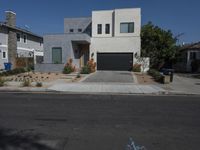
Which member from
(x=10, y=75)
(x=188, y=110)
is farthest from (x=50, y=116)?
(x=10, y=75)

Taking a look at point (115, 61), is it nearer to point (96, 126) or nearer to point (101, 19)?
point (101, 19)

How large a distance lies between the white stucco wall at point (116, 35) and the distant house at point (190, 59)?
37.7 ft

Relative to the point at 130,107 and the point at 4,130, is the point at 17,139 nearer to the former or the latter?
the point at 4,130

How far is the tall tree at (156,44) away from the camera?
103ft

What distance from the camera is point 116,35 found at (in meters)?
30.2

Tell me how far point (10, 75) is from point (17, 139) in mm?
18214

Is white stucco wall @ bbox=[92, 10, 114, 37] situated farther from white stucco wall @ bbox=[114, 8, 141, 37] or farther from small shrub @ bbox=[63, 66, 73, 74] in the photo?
Answer: small shrub @ bbox=[63, 66, 73, 74]

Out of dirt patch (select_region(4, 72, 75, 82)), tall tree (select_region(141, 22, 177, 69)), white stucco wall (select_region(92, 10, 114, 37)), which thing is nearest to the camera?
dirt patch (select_region(4, 72, 75, 82))

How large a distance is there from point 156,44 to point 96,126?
27662 mm

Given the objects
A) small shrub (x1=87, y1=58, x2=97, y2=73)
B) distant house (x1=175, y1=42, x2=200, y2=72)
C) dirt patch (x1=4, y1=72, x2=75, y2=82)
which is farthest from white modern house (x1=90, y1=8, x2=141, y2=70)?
distant house (x1=175, y1=42, x2=200, y2=72)

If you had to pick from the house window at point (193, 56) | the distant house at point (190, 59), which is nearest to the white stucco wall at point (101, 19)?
the distant house at point (190, 59)

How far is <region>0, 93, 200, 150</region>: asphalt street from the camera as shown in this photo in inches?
201

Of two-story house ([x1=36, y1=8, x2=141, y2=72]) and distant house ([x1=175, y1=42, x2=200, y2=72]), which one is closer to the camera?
two-story house ([x1=36, y1=8, x2=141, y2=72])

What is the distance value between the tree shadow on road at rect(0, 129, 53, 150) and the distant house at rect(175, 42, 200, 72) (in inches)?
1323
